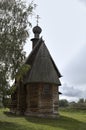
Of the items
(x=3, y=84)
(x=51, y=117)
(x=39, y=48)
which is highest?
(x=39, y=48)

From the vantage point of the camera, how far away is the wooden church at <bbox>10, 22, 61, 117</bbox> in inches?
1545

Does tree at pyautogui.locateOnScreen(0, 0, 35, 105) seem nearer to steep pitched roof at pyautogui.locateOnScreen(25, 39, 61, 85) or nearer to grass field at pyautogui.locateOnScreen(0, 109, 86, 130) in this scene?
grass field at pyautogui.locateOnScreen(0, 109, 86, 130)

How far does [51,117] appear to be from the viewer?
3869 cm

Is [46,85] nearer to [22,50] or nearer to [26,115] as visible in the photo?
[26,115]

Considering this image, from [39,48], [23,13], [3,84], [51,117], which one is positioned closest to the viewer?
[3,84]

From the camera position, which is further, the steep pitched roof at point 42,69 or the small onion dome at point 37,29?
the small onion dome at point 37,29

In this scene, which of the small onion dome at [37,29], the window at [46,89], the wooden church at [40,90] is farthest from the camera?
the small onion dome at [37,29]

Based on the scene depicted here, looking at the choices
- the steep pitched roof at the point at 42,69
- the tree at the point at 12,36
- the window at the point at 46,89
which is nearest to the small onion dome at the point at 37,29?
the steep pitched roof at the point at 42,69

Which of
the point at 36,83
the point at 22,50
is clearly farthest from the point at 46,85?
the point at 22,50

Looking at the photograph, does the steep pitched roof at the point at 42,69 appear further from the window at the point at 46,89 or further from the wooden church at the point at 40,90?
the window at the point at 46,89

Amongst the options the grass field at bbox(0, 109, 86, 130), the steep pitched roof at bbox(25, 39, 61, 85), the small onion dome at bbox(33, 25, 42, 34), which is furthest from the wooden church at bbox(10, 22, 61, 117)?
the small onion dome at bbox(33, 25, 42, 34)

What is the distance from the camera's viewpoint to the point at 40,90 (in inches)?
1553

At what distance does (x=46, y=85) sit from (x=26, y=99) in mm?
3063

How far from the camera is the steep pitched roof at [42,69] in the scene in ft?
129
